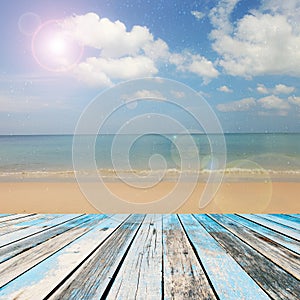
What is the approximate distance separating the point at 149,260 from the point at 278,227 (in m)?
1.07

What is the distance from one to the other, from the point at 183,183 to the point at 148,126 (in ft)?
7.04

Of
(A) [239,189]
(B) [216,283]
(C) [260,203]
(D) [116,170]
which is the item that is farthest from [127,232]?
(D) [116,170]

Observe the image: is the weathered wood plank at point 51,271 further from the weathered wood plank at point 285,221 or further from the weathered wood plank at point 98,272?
the weathered wood plank at point 285,221

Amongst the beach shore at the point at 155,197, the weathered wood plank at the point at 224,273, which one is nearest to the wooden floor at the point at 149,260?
the weathered wood plank at the point at 224,273

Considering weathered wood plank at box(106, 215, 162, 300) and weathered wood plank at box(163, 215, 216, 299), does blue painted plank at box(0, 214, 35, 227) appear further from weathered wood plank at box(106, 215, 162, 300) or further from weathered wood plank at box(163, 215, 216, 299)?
weathered wood plank at box(163, 215, 216, 299)

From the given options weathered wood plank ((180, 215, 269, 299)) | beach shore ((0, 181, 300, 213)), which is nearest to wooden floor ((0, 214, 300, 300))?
weathered wood plank ((180, 215, 269, 299))

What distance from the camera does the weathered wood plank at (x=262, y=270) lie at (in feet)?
3.02

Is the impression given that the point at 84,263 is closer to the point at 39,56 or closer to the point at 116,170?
the point at 39,56

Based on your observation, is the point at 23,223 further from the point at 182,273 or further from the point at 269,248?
the point at 269,248

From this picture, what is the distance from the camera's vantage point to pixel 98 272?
106cm

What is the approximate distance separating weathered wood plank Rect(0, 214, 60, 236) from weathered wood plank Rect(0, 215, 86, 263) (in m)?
0.12

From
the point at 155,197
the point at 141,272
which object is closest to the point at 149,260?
the point at 141,272

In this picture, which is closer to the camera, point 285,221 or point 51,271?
point 51,271

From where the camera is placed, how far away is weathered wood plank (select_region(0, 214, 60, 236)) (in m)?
1.75
